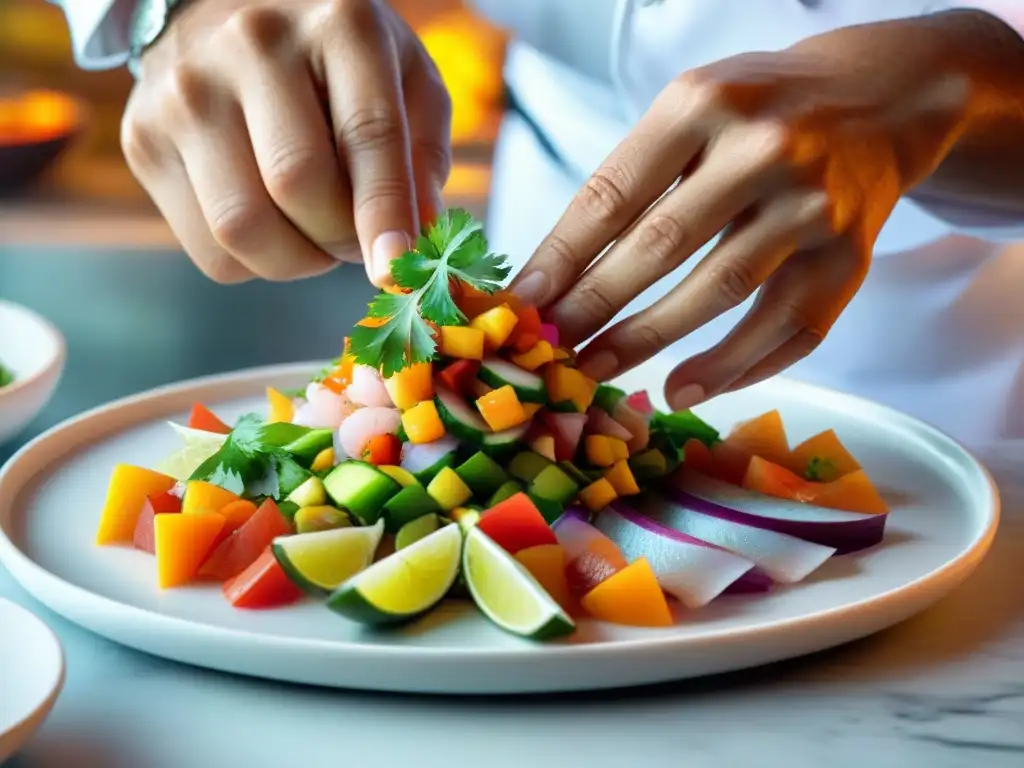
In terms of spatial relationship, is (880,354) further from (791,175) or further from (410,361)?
(410,361)

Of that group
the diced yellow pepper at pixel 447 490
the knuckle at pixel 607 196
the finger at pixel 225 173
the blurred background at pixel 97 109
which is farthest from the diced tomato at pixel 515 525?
the blurred background at pixel 97 109

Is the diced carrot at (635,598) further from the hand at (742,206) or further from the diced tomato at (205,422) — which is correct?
the diced tomato at (205,422)

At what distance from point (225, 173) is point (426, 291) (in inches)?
16.4

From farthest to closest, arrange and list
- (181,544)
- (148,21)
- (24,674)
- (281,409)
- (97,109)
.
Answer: (97,109) → (148,21) → (281,409) → (181,544) → (24,674)

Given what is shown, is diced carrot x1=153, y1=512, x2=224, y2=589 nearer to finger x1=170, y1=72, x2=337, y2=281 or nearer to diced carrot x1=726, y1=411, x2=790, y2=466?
finger x1=170, y1=72, x2=337, y2=281

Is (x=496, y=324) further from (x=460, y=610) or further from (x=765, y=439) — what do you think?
(x=765, y=439)

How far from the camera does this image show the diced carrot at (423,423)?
1.62 metres

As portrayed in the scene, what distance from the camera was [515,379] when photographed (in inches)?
64.2

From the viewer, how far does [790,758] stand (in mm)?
1185

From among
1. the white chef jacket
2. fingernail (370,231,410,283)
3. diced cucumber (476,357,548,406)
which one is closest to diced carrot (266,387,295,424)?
fingernail (370,231,410,283)

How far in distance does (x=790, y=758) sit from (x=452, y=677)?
340 mm

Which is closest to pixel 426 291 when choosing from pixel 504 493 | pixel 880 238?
pixel 504 493

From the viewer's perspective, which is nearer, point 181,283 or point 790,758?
point 790,758

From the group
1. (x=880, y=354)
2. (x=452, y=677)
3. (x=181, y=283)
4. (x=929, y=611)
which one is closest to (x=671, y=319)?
(x=929, y=611)
